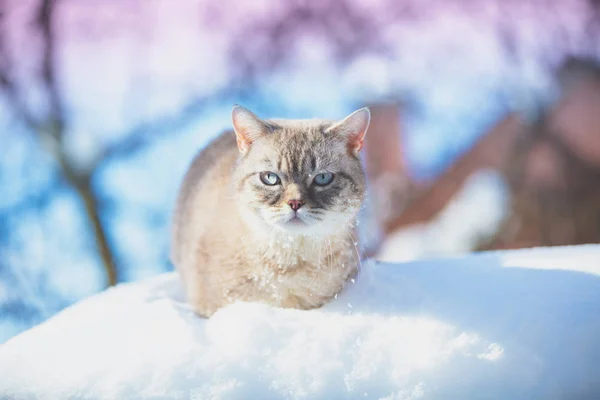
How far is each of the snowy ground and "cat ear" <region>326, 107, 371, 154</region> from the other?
25.7 inches

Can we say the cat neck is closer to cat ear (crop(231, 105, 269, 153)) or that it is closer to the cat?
the cat

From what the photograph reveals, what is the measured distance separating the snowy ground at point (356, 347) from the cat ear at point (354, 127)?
653 mm

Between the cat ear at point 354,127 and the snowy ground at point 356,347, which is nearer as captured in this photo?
the snowy ground at point 356,347

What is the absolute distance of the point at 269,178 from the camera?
2.21m

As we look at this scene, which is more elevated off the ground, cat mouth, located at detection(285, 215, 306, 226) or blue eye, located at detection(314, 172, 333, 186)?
blue eye, located at detection(314, 172, 333, 186)

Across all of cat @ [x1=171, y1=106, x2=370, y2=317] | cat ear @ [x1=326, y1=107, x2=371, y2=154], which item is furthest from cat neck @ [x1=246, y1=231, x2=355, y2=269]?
cat ear @ [x1=326, y1=107, x2=371, y2=154]

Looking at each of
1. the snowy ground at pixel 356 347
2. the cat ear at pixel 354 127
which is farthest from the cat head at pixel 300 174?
the snowy ground at pixel 356 347

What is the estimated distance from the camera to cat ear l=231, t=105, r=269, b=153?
7.43 ft

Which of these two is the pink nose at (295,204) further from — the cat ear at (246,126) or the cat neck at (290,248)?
the cat ear at (246,126)

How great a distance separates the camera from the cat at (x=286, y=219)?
7.07 ft

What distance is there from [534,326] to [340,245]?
824mm

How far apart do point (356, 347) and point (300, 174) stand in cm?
74

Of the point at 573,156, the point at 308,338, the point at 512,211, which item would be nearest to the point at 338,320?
the point at 308,338

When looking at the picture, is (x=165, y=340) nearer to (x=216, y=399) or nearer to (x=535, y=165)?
(x=216, y=399)
